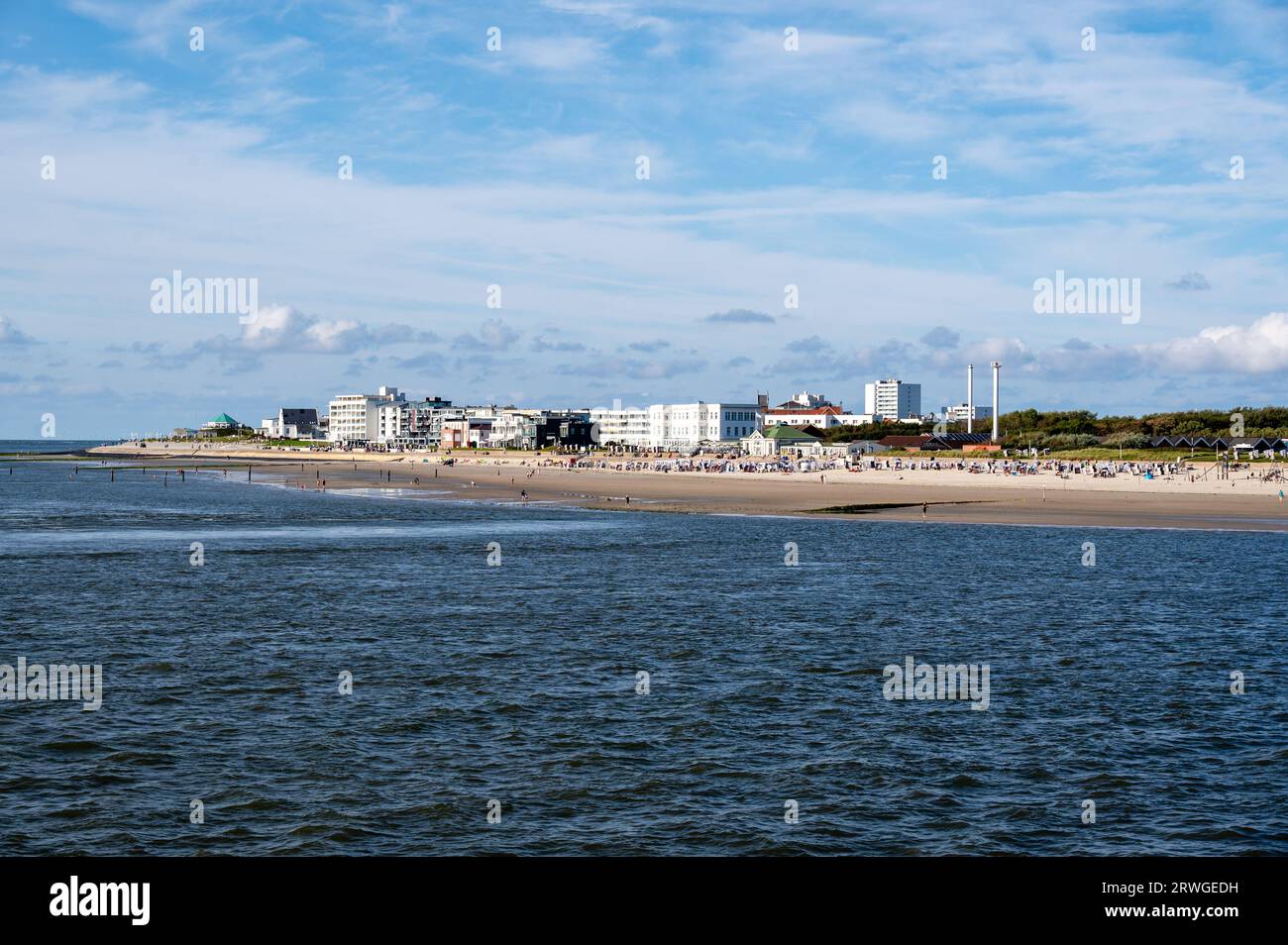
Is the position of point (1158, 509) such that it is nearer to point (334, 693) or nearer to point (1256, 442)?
point (334, 693)

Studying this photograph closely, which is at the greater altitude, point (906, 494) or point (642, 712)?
point (906, 494)

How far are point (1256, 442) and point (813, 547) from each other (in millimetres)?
109879

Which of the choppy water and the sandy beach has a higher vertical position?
the sandy beach

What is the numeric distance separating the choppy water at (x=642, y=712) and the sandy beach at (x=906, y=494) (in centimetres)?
2551

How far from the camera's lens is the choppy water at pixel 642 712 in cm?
1346

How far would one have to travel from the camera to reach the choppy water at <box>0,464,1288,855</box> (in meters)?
13.5

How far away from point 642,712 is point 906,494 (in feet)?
232

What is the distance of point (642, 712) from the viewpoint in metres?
18.9

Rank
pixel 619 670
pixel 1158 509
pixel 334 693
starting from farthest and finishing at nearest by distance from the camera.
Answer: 1. pixel 1158 509
2. pixel 619 670
3. pixel 334 693

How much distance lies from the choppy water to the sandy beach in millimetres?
25505
